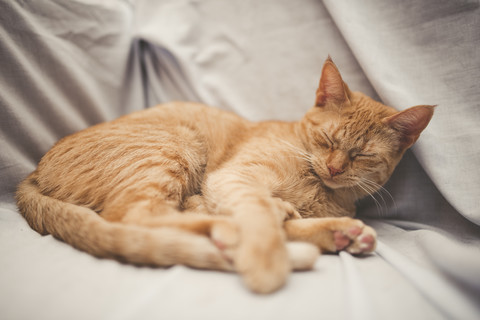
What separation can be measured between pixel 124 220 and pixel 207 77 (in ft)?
3.90

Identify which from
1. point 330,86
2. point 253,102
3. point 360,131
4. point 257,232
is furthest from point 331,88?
point 257,232

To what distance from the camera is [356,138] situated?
1207 millimetres

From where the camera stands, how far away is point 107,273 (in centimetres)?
79

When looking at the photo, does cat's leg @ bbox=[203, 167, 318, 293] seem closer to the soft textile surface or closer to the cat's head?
the soft textile surface

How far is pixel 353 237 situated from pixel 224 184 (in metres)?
0.56

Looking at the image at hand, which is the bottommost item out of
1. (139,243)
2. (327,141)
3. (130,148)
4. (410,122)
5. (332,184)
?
(139,243)

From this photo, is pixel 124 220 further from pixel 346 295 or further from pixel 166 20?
pixel 166 20

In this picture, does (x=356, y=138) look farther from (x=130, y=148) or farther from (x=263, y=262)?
(x=130, y=148)

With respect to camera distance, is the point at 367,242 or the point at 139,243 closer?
the point at 139,243

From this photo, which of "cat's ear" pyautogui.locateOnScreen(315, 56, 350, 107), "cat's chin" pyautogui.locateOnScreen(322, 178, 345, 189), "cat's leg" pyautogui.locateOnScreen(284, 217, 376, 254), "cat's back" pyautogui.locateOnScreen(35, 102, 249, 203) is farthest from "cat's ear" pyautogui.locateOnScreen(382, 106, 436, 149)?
"cat's back" pyautogui.locateOnScreen(35, 102, 249, 203)

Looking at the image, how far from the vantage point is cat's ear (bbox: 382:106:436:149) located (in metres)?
1.08

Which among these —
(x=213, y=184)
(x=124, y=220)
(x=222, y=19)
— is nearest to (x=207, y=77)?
(x=222, y=19)

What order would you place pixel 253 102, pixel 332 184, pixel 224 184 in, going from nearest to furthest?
pixel 224 184 < pixel 332 184 < pixel 253 102

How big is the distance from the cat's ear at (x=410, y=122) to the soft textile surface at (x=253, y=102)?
118mm
